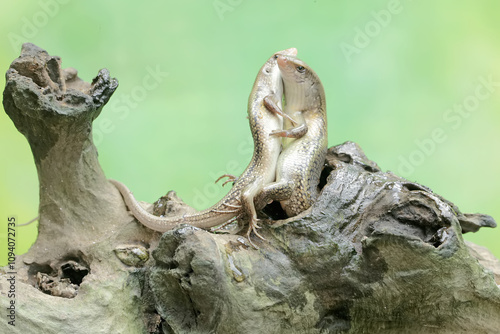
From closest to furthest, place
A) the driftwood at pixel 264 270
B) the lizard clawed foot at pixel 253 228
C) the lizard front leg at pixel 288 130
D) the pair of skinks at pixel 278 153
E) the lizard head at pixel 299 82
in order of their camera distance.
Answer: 1. the driftwood at pixel 264 270
2. the lizard clawed foot at pixel 253 228
3. the pair of skinks at pixel 278 153
4. the lizard front leg at pixel 288 130
5. the lizard head at pixel 299 82

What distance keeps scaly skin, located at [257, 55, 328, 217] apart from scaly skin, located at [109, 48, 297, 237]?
0.08 metres

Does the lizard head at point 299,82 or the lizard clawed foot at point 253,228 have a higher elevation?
the lizard head at point 299,82

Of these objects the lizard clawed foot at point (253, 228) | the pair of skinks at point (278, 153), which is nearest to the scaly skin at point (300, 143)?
the pair of skinks at point (278, 153)

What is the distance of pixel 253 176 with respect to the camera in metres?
3.71

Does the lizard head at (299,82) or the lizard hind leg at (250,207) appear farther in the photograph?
the lizard head at (299,82)

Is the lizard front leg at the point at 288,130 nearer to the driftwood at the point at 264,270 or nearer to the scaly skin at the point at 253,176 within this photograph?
the scaly skin at the point at 253,176

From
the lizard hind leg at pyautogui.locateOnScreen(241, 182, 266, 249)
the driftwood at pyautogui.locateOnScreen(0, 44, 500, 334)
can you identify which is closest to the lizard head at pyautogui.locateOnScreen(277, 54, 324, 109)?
the driftwood at pyautogui.locateOnScreen(0, 44, 500, 334)

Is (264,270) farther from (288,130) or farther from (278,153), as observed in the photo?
(288,130)

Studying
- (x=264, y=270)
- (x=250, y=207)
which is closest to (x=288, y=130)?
(x=250, y=207)

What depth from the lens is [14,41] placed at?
192 inches

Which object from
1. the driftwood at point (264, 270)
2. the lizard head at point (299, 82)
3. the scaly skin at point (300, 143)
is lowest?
the driftwood at point (264, 270)

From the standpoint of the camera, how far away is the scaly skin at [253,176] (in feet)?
11.6

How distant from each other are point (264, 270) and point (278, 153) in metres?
1.08

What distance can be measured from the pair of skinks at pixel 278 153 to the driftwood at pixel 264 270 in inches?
8.5
